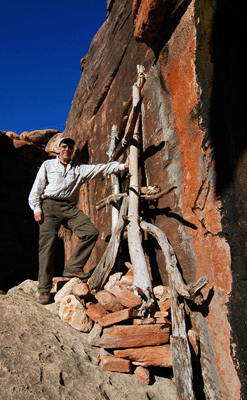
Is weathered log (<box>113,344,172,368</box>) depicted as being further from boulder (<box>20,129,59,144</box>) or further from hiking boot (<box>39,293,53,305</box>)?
boulder (<box>20,129,59,144</box>)

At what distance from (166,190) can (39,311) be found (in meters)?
1.66

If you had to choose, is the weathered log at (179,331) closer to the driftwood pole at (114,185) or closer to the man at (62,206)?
the man at (62,206)

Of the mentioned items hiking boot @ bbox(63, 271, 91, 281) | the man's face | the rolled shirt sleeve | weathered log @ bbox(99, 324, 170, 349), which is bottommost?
weathered log @ bbox(99, 324, 170, 349)

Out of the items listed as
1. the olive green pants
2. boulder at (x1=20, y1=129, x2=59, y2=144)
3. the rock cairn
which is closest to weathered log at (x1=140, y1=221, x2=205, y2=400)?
the rock cairn

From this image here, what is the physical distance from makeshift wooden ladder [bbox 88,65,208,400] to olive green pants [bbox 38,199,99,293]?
0.36m

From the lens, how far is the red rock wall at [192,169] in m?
2.05

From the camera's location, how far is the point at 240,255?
6.73 feet

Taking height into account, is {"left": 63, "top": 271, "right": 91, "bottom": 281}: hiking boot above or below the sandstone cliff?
below

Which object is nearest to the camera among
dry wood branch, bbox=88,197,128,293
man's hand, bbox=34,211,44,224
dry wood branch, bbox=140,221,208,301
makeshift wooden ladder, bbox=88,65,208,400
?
makeshift wooden ladder, bbox=88,65,208,400

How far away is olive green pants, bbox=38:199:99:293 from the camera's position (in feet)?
9.82

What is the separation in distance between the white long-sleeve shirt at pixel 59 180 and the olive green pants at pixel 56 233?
8cm

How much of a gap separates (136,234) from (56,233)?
921 mm

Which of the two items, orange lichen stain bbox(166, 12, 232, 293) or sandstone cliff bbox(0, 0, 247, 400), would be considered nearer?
sandstone cliff bbox(0, 0, 247, 400)

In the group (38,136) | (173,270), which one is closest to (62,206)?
(173,270)
